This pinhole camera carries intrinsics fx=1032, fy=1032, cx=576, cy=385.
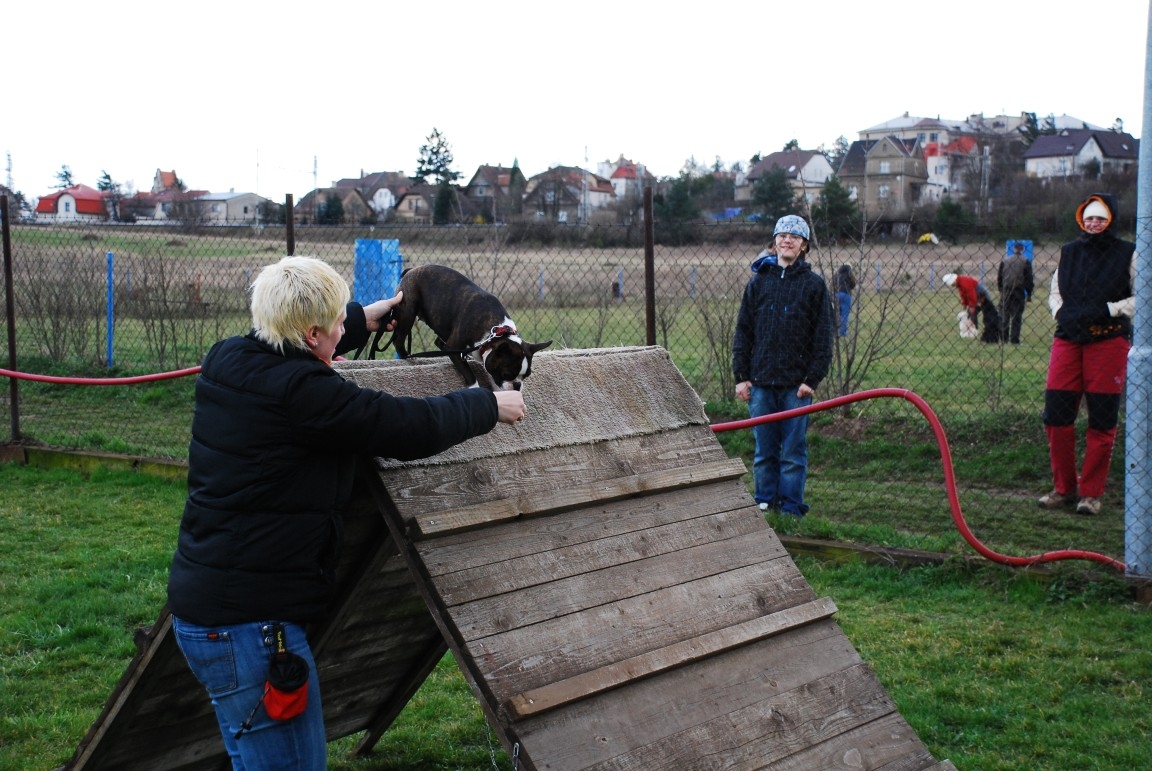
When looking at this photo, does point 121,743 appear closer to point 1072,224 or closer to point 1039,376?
point 1072,224

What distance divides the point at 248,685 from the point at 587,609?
889 mm

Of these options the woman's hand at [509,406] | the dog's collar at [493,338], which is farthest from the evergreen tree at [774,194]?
the woman's hand at [509,406]

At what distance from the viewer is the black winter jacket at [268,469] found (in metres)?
2.42

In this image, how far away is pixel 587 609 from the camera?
2.81 meters

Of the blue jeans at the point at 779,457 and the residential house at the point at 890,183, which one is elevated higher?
the residential house at the point at 890,183

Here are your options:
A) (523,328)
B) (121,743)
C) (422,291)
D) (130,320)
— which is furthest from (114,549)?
(130,320)

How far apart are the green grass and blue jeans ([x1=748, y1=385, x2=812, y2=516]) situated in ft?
2.32

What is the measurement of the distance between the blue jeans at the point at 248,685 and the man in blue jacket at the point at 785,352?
4605 millimetres

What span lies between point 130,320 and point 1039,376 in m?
11.0

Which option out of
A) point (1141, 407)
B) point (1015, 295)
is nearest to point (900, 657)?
point (1141, 407)

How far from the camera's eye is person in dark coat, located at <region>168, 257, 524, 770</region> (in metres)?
2.42

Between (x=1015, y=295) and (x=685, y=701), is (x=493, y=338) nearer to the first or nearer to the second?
(x=685, y=701)

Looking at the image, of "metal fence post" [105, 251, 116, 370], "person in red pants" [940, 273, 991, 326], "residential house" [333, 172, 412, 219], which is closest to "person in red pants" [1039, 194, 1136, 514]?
"person in red pants" [940, 273, 991, 326]

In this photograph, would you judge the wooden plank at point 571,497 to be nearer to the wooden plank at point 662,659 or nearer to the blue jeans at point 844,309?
the wooden plank at point 662,659
